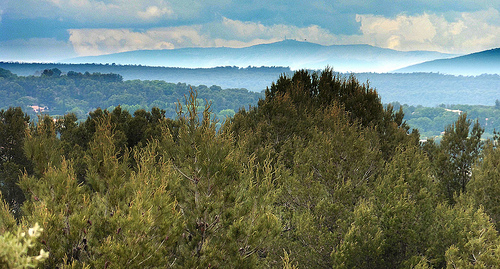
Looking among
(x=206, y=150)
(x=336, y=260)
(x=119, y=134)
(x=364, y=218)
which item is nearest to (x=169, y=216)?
(x=206, y=150)

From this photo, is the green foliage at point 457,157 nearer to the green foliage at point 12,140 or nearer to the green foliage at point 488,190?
the green foliage at point 488,190

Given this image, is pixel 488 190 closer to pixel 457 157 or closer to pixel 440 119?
pixel 457 157

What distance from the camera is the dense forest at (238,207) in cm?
670

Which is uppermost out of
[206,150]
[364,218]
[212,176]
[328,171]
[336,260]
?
[206,150]

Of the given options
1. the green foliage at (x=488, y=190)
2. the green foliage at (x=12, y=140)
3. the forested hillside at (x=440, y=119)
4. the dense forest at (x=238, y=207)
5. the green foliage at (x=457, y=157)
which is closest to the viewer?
the dense forest at (x=238, y=207)

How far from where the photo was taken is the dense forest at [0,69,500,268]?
6703 mm

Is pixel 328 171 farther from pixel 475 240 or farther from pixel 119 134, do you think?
pixel 119 134

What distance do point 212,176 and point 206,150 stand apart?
24.6 inches

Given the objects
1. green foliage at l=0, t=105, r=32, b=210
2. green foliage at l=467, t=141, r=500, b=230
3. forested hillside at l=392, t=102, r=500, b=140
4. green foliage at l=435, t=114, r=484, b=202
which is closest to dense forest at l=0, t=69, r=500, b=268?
green foliage at l=467, t=141, r=500, b=230

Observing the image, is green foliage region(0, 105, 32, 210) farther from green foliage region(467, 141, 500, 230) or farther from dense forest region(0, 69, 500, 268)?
green foliage region(467, 141, 500, 230)

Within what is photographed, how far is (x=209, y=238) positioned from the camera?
8133mm

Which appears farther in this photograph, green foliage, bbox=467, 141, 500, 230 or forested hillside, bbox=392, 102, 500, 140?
forested hillside, bbox=392, 102, 500, 140

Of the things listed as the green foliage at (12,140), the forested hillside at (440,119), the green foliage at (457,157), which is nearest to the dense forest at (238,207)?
the green foliage at (457,157)

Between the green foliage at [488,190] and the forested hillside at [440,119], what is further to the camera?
the forested hillside at [440,119]
